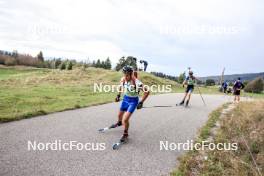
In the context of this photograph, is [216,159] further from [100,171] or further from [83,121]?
[83,121]

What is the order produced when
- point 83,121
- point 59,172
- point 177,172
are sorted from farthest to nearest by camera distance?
point 83,121
point 177,172
point 59,172

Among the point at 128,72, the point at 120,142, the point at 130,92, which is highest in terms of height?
the point at 128,72

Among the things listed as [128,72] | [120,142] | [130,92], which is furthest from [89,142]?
[128,72]

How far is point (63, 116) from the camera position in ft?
33.3

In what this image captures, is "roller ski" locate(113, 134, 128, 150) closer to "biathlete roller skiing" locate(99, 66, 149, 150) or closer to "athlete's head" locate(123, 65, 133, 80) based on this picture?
"biathlete roller skiing" locate(99, 66, 149, 150)

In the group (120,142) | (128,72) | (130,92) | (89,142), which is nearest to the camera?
(89,142)

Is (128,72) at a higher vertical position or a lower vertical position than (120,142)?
higher

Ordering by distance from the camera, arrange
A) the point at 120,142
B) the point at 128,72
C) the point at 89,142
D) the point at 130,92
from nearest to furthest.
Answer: the point at 89,142 < the point at 120,142 < the point at 128,72 < the point at 130,92

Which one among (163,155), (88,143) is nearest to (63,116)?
(88,143)

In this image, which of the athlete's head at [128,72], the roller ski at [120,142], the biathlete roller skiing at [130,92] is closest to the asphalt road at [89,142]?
the roller ski at [120,142]

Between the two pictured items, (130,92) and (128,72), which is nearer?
(128,72)

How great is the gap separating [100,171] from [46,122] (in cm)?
434

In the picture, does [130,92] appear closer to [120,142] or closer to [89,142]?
[120,142]

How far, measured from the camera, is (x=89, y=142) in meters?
6.89
